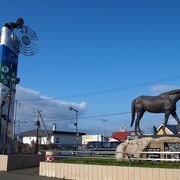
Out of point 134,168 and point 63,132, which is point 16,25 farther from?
point 63,132

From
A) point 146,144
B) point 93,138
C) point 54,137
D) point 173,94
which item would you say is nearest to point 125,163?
point 146,144

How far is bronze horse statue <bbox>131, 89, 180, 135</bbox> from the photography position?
20.8 meters

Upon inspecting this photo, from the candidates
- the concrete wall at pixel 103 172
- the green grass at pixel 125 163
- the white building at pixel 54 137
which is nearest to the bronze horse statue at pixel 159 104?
the green grass at pixel 125 163

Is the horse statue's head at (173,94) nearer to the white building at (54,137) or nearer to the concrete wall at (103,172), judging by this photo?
the concrete wall at (103,172)

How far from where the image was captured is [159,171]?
1524cm

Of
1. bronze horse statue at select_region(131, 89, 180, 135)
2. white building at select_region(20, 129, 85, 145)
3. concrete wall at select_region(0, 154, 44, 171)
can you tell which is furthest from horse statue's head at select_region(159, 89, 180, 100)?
white building at select_region(20, 129, 85, 145)

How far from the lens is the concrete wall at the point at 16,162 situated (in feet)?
78.0

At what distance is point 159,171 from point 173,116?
6.66 meters

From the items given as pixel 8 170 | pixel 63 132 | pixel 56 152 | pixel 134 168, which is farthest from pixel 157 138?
pixel 63 132

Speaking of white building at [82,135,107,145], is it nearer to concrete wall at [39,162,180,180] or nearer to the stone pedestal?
the stone pedestal

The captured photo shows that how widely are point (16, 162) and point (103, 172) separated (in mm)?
9024

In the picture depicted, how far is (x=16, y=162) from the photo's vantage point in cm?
2448

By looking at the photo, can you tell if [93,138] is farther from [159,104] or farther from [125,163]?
[125,163]

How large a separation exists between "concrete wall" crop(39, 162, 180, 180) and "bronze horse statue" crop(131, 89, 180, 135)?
5.24 m
